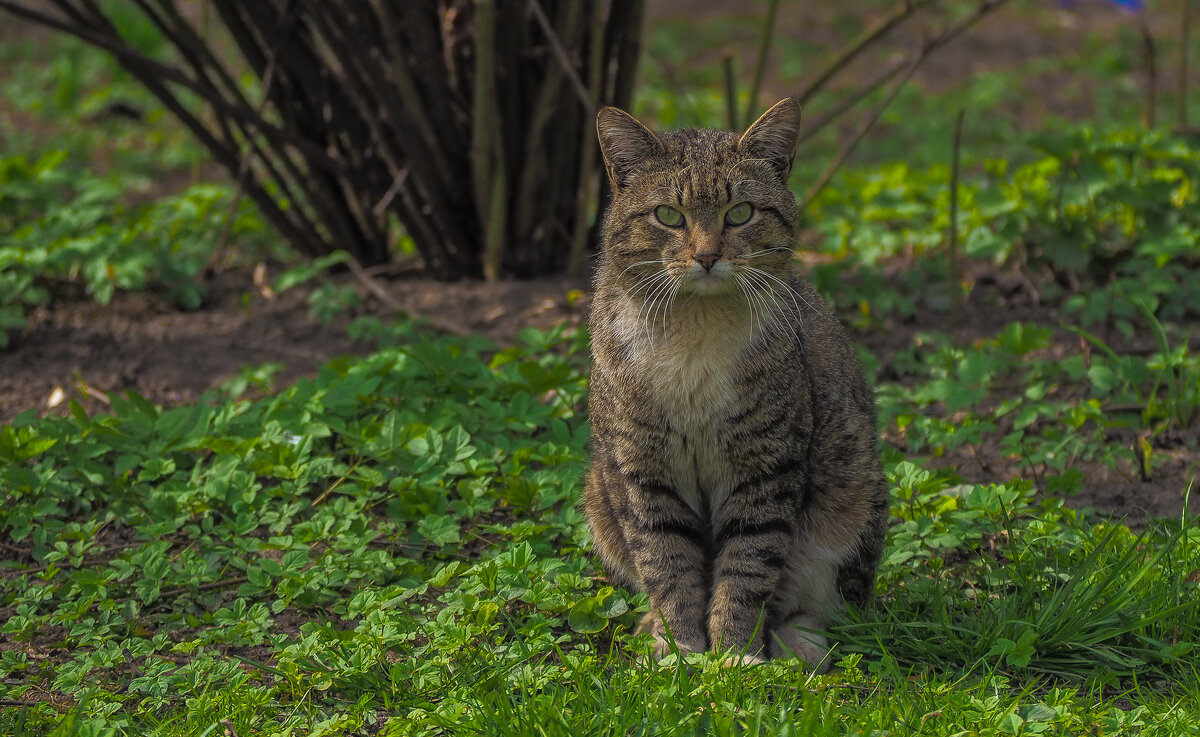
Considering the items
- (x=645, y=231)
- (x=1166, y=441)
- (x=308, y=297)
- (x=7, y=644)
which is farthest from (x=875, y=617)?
(x=308, y=297)

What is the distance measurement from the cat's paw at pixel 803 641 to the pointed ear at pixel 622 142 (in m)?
1.38

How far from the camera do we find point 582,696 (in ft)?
8.96

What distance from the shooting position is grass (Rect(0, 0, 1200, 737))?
279cm

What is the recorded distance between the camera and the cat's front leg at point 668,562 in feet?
10.4

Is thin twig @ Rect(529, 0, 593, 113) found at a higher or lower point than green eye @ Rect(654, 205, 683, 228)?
higher

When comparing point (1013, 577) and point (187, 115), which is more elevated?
point (187, 115)

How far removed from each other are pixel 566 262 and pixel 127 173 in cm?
394

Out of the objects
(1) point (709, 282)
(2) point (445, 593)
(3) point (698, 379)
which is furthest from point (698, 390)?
(2) point (445, 593)

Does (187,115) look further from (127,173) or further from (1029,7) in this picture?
(1029,7)

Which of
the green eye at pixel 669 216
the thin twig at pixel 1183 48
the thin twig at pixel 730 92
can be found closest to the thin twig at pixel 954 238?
the thin twig at pixel 730 92

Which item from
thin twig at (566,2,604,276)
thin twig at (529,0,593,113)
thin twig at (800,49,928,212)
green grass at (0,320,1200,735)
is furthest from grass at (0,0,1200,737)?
thin twig at (529,0,593,113)

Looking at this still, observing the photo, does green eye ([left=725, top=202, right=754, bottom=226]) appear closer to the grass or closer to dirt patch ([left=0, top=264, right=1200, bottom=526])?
the grass

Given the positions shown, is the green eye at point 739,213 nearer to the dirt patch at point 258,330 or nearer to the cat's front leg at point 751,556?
the cat's front leg at point 751,556

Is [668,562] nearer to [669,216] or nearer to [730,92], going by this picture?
[669,216]
